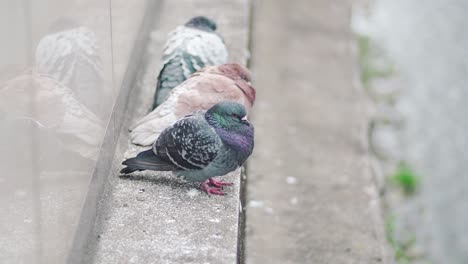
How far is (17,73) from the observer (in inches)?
101

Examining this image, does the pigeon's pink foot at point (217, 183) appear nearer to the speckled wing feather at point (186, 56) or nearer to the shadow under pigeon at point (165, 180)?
the shadow under pigeon at point (165, 180)

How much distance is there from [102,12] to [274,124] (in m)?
2.57

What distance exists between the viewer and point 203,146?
3844 mm

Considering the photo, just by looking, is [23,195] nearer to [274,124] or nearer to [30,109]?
[30,109]

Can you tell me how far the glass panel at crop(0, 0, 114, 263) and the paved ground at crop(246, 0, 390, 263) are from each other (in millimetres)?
1494

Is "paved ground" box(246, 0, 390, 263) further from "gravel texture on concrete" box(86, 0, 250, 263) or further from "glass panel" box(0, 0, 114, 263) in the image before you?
"glass panel" box(0, 0, 114, 263)

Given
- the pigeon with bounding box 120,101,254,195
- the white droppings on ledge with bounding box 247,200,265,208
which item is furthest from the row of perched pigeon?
the white droppings on ledge with bounding box 247,200,265,208

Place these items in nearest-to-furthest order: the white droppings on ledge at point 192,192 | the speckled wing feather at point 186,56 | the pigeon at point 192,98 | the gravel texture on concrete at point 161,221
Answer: the gravel texture on concrete at point 161,221
the white droppings on ledge at point 192,192
the pigeon at point 192,98
the speckled wing feather at point 186,56

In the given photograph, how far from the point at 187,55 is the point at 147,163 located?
109 cm

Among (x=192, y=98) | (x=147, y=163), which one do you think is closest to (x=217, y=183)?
(x=147, y=163)

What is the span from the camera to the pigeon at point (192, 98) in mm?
4297

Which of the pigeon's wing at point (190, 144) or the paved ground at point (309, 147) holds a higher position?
the pigeon's wing at point (190, 144)

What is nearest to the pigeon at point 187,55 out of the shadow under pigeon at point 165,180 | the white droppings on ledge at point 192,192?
the shadow under pigeon at point 165,180

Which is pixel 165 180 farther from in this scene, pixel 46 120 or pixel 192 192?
pixel 46 120
